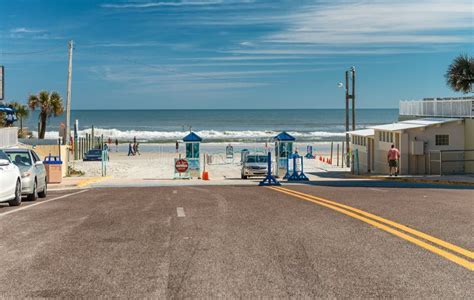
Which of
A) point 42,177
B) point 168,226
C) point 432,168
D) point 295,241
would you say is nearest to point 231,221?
point 168,226

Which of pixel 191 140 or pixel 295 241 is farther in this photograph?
pixel 191 140

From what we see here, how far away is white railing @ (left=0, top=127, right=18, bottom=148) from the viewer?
1566 inches

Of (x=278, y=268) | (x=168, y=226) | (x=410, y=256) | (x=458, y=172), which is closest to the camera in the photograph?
(x=278, y=268)

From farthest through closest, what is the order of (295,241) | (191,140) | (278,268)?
(191,140) → (295,241) → (278,268)

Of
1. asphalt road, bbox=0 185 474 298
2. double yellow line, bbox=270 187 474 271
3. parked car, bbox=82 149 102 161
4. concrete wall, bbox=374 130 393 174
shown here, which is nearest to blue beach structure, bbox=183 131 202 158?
concrete wall, bbox=374 130 393 174

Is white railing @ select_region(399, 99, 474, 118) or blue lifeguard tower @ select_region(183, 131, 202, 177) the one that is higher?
white railing @ select_region(399, 99, 474, 118)

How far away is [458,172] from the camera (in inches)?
1512

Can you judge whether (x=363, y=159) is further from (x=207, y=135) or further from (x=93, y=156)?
(x=207, y=135)

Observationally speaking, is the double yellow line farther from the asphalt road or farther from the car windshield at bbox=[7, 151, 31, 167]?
the car windshield at bbox=[7, 151, 31, 167]

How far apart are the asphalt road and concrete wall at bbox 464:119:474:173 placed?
23.1 m

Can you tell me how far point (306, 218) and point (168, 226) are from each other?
266 cm

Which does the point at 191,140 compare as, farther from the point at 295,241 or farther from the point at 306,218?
the point at 295,241

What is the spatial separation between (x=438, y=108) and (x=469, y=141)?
437cm

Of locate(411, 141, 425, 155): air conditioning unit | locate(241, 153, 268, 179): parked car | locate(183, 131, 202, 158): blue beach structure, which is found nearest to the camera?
locate(411, 141, 425, 155): air conditioning unit
